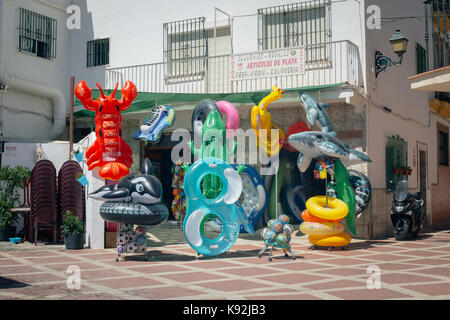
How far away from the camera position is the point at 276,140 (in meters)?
13.3

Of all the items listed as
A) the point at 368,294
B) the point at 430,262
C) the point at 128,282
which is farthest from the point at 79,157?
the point at 430,262

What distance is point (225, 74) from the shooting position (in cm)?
1602

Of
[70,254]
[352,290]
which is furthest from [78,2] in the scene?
[352,290]

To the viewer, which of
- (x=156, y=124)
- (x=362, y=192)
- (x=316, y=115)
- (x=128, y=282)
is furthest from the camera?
(x=362, y=192)

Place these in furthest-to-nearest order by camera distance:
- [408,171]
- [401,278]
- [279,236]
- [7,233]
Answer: [408,171]
[7,233]
[279,236]
[401,278]

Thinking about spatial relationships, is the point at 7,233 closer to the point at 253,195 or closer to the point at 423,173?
the point at 253,195

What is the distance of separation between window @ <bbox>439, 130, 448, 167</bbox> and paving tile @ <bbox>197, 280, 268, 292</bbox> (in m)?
15.8

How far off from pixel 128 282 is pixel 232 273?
1.78m

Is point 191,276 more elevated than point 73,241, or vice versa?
point 73,241

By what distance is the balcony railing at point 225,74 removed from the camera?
45.9ft

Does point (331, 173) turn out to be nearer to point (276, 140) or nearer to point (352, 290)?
point (276, 140)

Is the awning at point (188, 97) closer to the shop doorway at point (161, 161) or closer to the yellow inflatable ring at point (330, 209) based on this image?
the shop doorway at point (161, 161)

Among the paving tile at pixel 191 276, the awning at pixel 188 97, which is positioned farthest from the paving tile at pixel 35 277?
the awning at pixel 188 97

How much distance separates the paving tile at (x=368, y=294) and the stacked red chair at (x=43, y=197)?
7686mm
